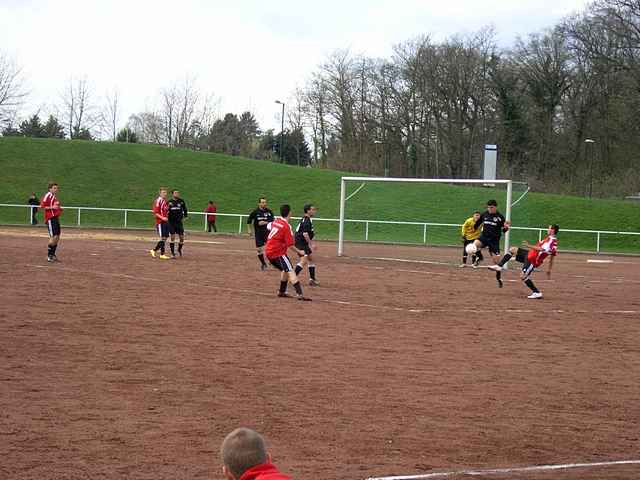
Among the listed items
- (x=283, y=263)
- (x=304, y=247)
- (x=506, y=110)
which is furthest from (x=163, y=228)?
(x=506, y=110)

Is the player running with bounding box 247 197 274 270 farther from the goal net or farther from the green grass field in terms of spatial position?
the green grass field

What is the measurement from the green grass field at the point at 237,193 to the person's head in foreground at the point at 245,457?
37.8 metres

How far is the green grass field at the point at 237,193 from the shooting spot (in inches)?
1801

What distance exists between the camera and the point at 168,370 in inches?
381

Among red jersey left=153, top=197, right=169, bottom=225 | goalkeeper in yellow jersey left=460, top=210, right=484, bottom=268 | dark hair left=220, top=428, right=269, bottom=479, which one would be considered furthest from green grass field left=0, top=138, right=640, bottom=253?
dark hair left=220, top=428, right=269, bottom=479

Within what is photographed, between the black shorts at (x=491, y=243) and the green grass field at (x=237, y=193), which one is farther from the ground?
the green grass field at (x=237, y=193)

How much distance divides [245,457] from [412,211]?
4644cm

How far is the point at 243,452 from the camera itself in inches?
125

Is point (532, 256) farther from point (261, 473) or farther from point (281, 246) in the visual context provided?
point (261, 473)

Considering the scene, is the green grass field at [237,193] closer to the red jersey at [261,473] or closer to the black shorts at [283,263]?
the black shorts at [283,263]

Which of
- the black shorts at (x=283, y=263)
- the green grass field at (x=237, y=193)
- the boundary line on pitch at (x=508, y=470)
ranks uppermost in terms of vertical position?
the green grass field at (x=237, y=193)

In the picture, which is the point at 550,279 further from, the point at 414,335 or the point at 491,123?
the point at 491,123

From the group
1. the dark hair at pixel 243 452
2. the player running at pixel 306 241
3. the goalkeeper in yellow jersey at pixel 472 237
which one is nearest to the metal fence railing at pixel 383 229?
the goalkeeper in yellow jersey at pixel 472 237

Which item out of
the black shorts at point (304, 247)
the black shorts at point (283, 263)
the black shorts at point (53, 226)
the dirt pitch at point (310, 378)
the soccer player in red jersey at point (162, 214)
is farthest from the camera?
the soccer player in red jersey at point (162, 214)
